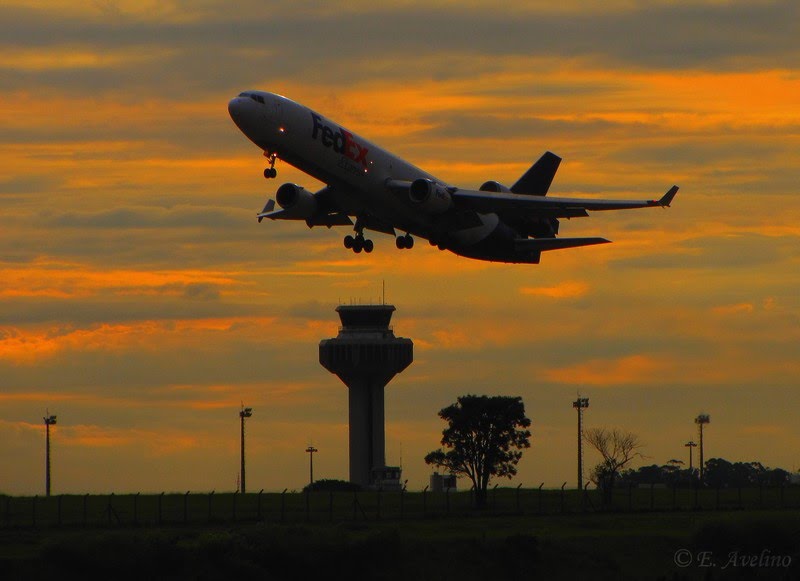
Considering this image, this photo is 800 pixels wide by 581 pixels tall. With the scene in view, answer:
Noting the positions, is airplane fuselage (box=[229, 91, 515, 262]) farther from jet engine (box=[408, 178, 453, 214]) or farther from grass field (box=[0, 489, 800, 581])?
grass field (box=[0, 489, 800, 581])

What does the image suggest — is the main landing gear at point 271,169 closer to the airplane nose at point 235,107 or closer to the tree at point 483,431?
the airplane nose at point 235,107

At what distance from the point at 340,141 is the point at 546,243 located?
1720 cm

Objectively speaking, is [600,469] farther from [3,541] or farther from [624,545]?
[3,541]

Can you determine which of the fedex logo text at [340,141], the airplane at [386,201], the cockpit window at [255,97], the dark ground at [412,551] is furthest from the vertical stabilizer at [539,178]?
the cockpit window at [255,97]

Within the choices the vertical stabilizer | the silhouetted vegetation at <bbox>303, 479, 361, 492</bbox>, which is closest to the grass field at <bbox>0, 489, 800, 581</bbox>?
the vertical stabilizer

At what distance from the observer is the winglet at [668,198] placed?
78375mm

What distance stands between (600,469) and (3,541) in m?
74.1

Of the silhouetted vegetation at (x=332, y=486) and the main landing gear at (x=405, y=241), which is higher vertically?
the main landing gear at (x=405, y=241)

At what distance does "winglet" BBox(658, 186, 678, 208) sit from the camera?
257 feet

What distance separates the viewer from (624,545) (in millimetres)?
85062

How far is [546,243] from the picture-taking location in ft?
307

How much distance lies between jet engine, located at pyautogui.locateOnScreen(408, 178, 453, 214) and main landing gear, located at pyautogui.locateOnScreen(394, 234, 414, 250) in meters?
4.02

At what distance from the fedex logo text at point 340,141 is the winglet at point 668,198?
48.7ft

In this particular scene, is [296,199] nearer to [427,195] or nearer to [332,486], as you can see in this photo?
[427,195]
